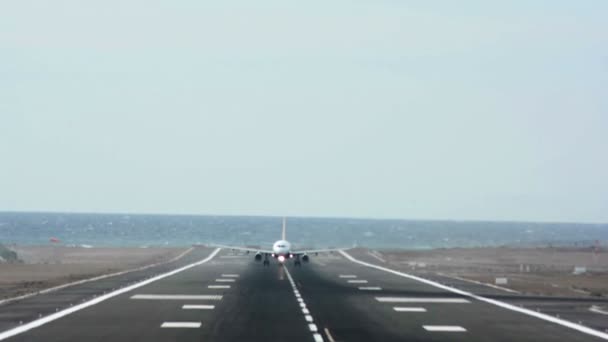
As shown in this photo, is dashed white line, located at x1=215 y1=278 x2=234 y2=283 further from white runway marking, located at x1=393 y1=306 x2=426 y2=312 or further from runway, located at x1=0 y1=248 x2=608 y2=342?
white runway marking, located at x1=393 y1=306 x2=426 y2=312

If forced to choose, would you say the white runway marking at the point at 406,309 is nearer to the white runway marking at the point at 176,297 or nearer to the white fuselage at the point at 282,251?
the white runway marking at the point at 176,297

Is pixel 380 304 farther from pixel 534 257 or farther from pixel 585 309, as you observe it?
pixel 534 257

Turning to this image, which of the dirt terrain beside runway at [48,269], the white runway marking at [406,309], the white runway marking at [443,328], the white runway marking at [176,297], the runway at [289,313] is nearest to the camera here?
the runway at [289,313]

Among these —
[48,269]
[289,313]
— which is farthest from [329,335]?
[48,269]

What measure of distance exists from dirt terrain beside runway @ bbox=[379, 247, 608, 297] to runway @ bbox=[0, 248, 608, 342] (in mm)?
5223

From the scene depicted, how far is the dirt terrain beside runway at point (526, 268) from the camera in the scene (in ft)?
183

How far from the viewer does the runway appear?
28.1 metres

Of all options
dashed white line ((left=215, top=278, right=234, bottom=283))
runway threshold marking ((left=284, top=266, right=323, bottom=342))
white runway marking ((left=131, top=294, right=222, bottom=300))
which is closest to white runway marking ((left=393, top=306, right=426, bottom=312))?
runway threshold marking ((left=284, top=266, right=323, bottom=342))

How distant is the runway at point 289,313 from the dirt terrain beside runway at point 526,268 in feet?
17.1

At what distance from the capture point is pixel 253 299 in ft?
137

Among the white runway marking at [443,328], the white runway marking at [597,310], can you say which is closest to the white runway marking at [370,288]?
the white runway marking at [597,310]

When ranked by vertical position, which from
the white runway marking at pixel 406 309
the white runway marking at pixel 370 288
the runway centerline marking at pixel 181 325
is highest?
→ the white runway marking at pixel 370 288

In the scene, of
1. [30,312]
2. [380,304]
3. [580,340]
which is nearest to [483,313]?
[380,304]

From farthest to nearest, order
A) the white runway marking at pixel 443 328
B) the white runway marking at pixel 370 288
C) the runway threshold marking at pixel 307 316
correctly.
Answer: the white runway marking at pixel 370 288 → the white runway marking at pixel 443 328 → the runway threshold marking at pixel 307 316
